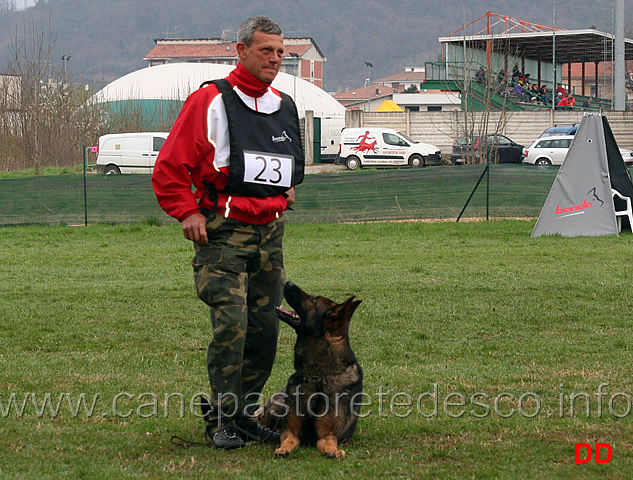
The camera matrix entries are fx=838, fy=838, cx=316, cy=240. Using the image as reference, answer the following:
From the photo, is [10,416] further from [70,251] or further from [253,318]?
[70,251]

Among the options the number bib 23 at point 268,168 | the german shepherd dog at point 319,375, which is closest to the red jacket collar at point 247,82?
the number bib 23 at point 268,168

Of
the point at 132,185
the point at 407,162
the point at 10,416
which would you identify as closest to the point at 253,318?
the point at 10,416

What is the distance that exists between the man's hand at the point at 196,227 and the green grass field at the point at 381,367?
1023mm

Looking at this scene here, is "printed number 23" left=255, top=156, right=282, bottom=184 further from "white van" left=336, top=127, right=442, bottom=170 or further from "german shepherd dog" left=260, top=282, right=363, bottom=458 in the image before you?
"white van" left=336, top=127, right=442, bottom=170

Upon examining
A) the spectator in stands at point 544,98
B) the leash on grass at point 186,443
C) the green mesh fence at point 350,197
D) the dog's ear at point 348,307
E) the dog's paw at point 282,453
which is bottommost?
the leash on grass at point 186,443

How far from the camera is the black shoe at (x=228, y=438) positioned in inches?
159

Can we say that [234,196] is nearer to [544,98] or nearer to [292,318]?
[292,318]

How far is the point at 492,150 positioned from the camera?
32.1m

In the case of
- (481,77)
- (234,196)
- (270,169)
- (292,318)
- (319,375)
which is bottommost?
(319,375)

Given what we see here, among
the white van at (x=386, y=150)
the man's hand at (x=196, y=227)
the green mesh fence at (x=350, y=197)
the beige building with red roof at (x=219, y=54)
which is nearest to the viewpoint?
the man's hand at (x=196, y=227)

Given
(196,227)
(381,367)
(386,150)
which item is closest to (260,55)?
(196,227)

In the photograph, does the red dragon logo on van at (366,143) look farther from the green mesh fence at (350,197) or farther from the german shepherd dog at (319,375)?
the german shepherd dog at (319,375)

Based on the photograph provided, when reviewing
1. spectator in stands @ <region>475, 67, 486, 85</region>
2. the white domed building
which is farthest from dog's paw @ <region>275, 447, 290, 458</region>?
the white domed building

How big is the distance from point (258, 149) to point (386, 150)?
30.4 metres
